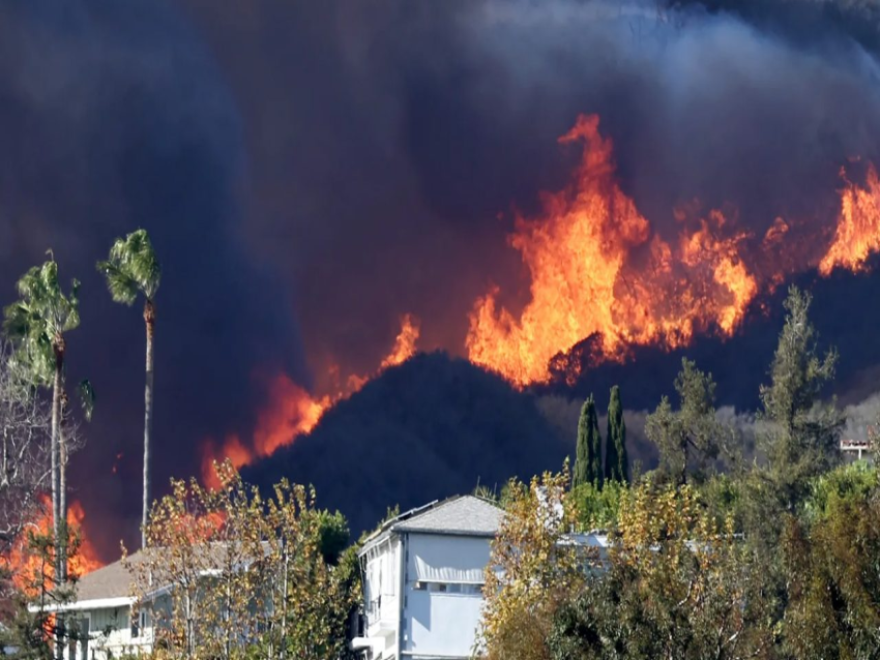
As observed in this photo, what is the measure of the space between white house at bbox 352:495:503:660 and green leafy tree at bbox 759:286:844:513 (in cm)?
1253

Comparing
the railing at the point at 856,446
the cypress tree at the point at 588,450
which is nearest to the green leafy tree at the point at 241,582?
the cypress tree at the point at 588,450

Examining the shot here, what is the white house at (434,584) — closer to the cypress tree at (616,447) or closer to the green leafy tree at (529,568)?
the green leafy tree at (529,568)

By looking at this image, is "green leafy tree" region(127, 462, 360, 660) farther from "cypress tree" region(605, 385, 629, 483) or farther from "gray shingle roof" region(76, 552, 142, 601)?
"cypress tree" region(605, 385, 629, 483)

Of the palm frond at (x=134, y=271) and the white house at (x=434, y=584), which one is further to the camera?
the palm frond at (x=134, y=271)

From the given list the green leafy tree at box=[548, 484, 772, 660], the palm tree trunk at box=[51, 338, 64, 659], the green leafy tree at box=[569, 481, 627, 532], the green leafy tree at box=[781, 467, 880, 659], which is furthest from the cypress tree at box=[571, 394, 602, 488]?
the green leafy tree at box=[781, 467, 880, 659]

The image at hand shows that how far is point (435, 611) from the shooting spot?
7288cm

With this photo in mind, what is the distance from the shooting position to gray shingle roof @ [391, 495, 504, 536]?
242 feet

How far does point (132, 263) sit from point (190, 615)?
143ft

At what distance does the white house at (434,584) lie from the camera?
72125mm

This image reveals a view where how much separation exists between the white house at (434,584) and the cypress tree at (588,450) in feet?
101

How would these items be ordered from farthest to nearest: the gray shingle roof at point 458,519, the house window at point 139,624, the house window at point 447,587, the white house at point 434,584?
1. the house window at point 139,624
2. the gray shingle roof at point 458,519
3. the house window at point 447,587
4. the white house at point 434,584

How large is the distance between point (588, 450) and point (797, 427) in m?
31.5

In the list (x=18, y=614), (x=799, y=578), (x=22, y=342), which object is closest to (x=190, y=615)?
(x=18, y=614)

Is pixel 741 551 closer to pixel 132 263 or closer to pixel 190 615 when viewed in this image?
pixel 190 615
